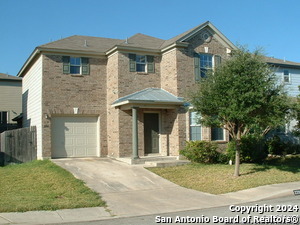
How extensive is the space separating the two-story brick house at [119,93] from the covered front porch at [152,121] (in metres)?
0.05

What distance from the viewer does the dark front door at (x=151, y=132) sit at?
19.7m

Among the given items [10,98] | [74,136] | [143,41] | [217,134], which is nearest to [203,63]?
[143,41]

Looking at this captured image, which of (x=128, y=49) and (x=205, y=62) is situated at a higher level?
(x=128, y=49)

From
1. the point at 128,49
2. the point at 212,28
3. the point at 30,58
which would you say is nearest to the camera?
the point at 128,49

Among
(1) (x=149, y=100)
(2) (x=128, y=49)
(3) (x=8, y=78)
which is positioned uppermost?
(3) (x=8, y=78)

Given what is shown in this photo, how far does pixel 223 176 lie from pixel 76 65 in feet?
32.0

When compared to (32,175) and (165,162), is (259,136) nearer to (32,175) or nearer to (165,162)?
(165,162)

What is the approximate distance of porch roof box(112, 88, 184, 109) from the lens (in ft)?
58.5

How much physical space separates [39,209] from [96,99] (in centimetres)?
1073

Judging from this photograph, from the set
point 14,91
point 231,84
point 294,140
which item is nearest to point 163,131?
point 231,84

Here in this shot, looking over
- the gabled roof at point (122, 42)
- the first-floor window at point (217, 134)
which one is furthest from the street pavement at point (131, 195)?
the gabled roof at point (122, 42)

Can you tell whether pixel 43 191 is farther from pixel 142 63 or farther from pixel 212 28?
pixel 212 28

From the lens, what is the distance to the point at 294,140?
984 inches

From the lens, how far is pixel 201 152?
18031mm
